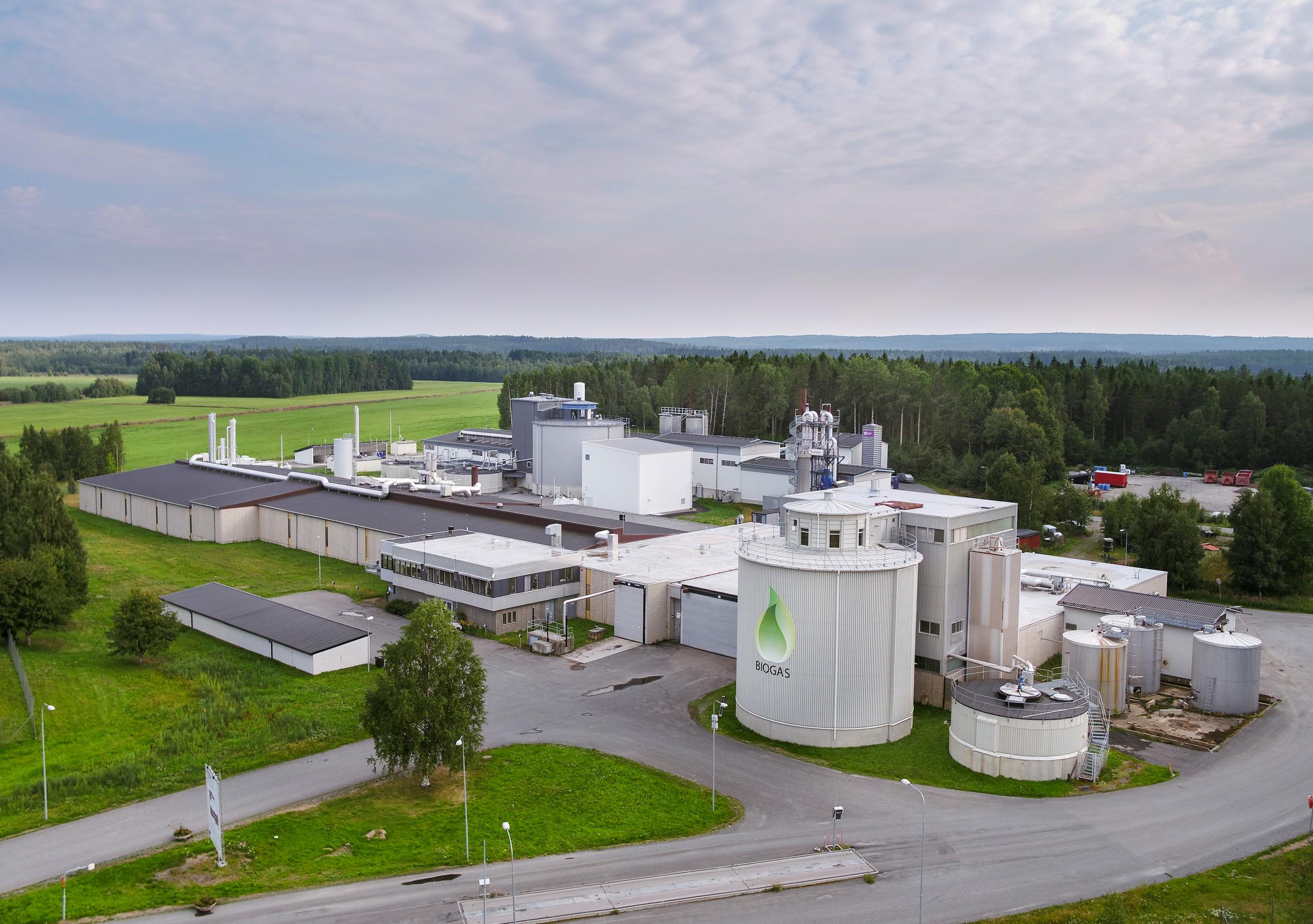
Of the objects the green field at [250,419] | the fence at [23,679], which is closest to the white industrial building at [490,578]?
the fence at [23,679]

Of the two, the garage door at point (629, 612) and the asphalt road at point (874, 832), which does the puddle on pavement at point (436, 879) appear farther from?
the garage door at point (629, 612)

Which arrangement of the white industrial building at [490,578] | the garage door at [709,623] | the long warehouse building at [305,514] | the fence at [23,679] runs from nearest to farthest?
the fence at [23,679]
the garage door at [709,623]
the white industrial building at [490,578]
the long warehouse building at [305,514]

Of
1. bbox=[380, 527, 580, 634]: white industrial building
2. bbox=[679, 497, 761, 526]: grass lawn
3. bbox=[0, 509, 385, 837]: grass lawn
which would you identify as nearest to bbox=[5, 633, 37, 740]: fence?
bbox=[0, 509, 385, 837]: grass lawn

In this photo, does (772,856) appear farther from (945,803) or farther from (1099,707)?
(1099,707)

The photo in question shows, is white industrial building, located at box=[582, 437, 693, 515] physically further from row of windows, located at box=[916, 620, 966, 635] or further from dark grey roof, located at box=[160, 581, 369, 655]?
row of windows, located at box=[916, 620, 966, 635]

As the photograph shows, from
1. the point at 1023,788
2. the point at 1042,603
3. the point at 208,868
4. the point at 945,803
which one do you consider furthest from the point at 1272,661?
the point at 208,868

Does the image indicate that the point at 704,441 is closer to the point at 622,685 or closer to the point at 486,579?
the point at 486,579
